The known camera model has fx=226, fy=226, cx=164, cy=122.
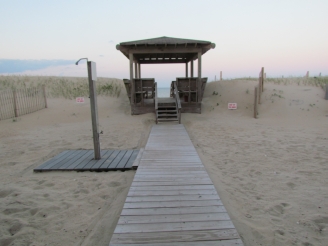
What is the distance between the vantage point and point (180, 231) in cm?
256

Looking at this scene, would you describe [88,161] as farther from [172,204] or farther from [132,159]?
[172,204]

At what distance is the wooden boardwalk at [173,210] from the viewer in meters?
2.45

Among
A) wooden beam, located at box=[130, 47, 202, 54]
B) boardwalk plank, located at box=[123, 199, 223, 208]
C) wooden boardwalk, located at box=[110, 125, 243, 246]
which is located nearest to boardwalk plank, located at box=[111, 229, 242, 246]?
wooden boardwalk, located at box=[110, 125, 243, 246]

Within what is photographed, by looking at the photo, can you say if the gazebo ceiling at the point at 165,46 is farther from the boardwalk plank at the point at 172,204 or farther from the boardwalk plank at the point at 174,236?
the boardwalk plank at the point at 174,236

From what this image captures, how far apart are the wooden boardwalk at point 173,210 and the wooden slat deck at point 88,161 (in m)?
0.69

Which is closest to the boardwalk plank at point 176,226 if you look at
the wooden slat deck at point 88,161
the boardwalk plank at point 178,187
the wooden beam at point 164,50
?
the boardwalk plank at point 178,187

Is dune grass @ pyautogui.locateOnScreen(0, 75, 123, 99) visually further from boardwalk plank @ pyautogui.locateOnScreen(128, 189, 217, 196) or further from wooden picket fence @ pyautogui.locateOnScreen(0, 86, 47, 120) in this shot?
boardwalk plank @ pyautogui.locateOnScreen(128, 189, 217, 196)

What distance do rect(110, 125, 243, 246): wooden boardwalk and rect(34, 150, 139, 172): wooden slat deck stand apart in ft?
2.27

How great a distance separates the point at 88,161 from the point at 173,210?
3.14 m

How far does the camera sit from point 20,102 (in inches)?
513

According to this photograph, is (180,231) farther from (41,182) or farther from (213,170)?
(41,182)

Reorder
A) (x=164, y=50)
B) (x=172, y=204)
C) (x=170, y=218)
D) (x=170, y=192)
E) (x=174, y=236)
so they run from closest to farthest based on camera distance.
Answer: (x=174, y=236) < (x=170, y=218) < (x=172, y=204) < (x=170, y=192) < (x=164, y=50)

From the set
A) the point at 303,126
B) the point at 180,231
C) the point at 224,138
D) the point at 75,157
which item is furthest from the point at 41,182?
the point at 303,126

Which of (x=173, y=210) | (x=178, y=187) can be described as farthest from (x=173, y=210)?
(x=178, y=187)
